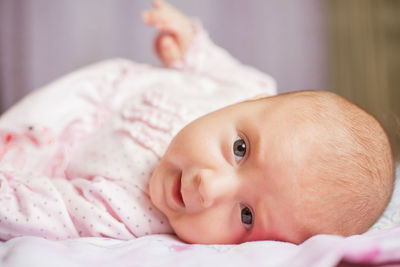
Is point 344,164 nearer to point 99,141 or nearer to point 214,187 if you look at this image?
point 214,187

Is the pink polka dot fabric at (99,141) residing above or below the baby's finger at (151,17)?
below

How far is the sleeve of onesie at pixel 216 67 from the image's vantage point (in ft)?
4.76

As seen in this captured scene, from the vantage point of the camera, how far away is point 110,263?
72 cm

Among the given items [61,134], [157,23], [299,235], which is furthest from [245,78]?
[299,235]

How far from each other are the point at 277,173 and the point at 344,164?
4.9 inches

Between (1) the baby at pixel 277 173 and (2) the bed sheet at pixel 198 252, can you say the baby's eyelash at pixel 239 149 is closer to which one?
(1) the baby at pixel 277 173

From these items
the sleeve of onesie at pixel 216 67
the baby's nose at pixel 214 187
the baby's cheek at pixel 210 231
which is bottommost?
the baby's cheek at pixel 210 231

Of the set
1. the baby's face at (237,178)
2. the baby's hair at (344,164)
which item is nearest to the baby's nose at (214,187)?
the baby's face at (237,178)

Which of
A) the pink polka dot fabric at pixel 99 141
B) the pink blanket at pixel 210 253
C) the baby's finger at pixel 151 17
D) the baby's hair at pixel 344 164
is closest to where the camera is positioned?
the pink blanket at pixel 210 253

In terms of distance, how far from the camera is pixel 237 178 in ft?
2.80

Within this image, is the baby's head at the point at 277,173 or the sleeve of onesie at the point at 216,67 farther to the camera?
the sleeve of onesie at the point at 216,67

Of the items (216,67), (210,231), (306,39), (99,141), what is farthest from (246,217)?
(306,39)

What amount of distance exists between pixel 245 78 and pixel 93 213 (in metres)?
0.74

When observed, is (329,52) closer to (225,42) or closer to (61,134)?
(225,42)
